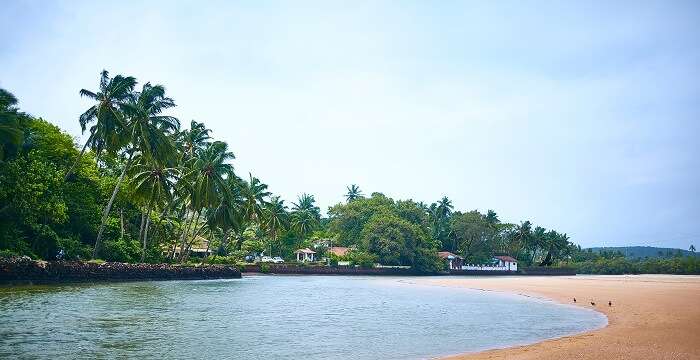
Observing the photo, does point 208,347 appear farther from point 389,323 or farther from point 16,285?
point 16,285

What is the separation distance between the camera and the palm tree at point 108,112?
4428cm

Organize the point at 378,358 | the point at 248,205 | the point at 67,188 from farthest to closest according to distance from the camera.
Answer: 1. the point at 248,205
2. the point at 67,188
3. the point at 378,358

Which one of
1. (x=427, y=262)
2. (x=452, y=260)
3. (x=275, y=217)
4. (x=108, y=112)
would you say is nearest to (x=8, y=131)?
(x=108, y=112)

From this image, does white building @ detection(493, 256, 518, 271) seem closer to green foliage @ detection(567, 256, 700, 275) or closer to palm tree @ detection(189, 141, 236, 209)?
green foliage @ detection(567, 256, 700, 275)

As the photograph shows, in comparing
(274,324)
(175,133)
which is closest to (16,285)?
(274,324)

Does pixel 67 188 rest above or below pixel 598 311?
above

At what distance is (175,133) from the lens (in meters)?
59.9

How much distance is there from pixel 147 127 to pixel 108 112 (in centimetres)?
353

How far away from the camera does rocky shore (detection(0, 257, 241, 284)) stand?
33.1m

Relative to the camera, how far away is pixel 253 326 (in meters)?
20.4

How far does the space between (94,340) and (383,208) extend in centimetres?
8184

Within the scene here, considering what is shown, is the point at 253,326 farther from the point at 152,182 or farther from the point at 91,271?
the point at 152,182

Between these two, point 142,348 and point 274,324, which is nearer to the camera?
point 142,348

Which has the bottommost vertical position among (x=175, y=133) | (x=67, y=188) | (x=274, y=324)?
(x=274, y=324)
